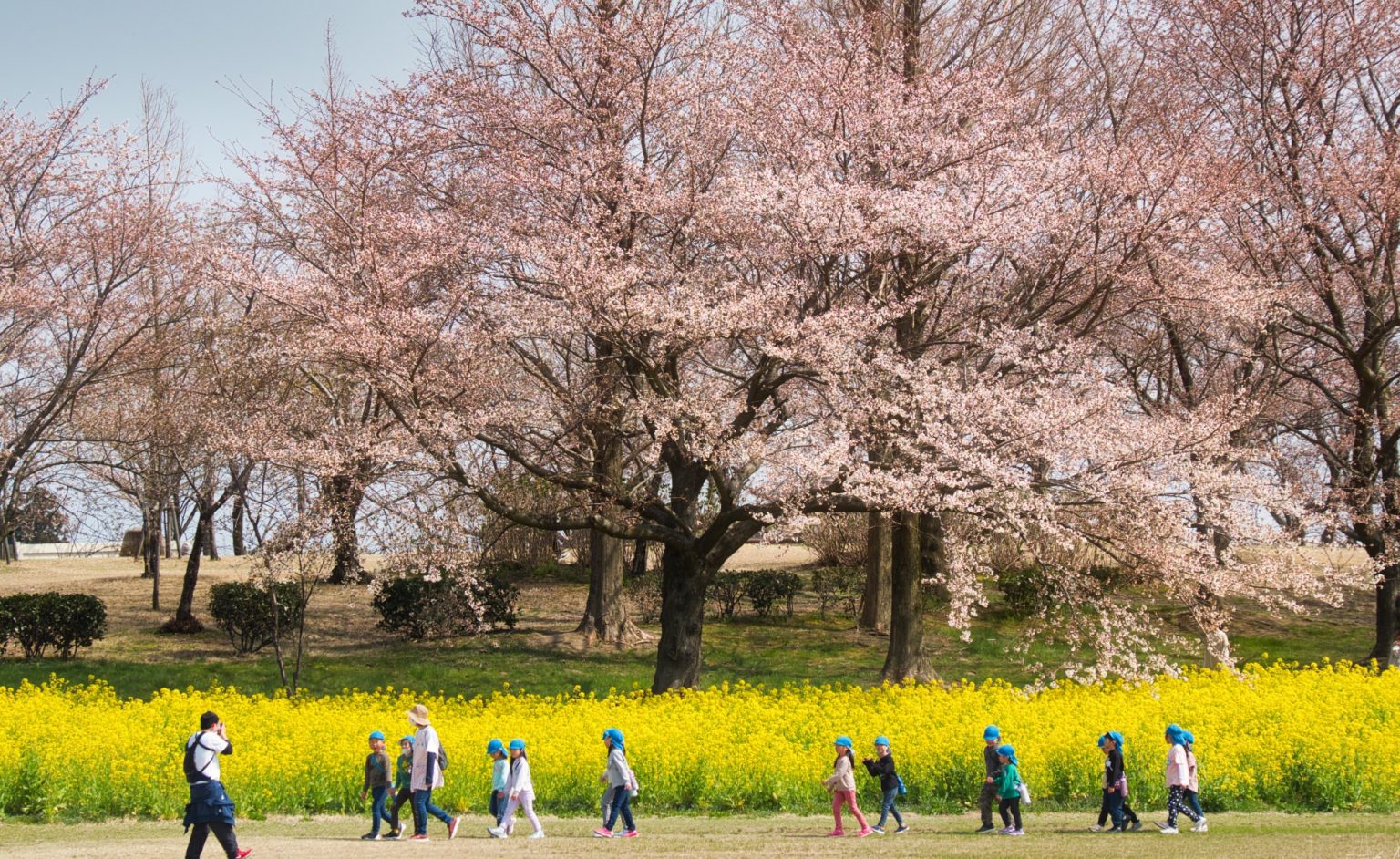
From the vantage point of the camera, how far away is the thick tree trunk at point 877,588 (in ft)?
91.1

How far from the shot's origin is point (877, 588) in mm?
27953

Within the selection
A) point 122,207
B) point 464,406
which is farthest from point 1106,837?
point 122,207

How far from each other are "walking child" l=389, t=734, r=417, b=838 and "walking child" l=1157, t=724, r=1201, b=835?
7.41 metres

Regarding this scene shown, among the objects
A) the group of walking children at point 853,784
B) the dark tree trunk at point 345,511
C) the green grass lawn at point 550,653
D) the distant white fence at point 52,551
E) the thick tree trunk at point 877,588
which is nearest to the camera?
the group of walking children at point 853,784

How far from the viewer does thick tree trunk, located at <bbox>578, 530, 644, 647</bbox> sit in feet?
85.3

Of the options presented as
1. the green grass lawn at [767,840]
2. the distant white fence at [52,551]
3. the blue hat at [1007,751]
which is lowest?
the green grass lawn at [767,840]

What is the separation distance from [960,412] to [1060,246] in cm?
514

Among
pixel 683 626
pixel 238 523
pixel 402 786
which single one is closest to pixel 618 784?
pixel 402 786

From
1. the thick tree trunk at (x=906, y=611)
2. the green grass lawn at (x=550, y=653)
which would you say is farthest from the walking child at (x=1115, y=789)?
the thick tree trunk at (x=906, y=611)

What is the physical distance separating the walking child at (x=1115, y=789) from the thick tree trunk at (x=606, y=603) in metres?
15.0

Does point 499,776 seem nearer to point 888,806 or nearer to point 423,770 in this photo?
point 423,770

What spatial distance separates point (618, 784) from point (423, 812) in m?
1.89

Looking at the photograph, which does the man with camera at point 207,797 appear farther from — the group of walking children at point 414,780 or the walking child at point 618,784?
the walking child at point 618,784

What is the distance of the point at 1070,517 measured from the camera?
17156mm
